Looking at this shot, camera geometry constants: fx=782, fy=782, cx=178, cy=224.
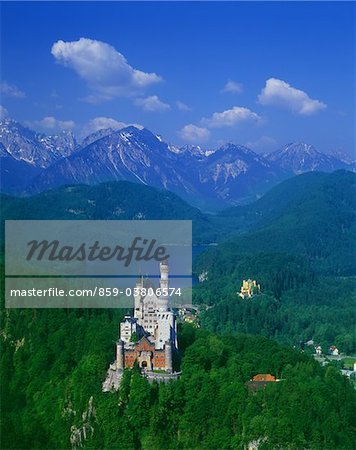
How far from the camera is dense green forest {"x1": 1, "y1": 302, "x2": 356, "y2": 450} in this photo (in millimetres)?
23406

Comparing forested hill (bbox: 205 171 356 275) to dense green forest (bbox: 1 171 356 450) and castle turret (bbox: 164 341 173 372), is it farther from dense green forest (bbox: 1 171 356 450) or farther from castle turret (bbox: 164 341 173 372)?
castle turret (bbox: 164 341 173 372)

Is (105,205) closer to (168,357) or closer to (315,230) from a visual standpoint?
(315,230)

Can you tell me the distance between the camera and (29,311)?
34.5 meters

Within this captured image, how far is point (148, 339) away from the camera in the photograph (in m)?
25.7

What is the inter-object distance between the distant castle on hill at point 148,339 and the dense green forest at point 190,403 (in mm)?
535

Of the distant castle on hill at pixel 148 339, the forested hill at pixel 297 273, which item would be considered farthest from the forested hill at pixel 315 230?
the distant castle on hill at pixel 148 339

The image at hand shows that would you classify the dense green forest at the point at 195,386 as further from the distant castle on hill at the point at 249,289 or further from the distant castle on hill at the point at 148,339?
the distant castle on hill at the point at 249,289

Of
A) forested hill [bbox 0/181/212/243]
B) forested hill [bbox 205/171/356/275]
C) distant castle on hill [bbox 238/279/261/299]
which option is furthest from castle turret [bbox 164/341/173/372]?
forested hill [bbox 0/181/212/243]

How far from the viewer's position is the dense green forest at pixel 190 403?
76.8 feet

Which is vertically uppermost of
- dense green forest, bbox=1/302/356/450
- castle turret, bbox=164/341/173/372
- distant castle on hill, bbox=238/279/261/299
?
distant castle on hill, bbox=238/279/261/299
